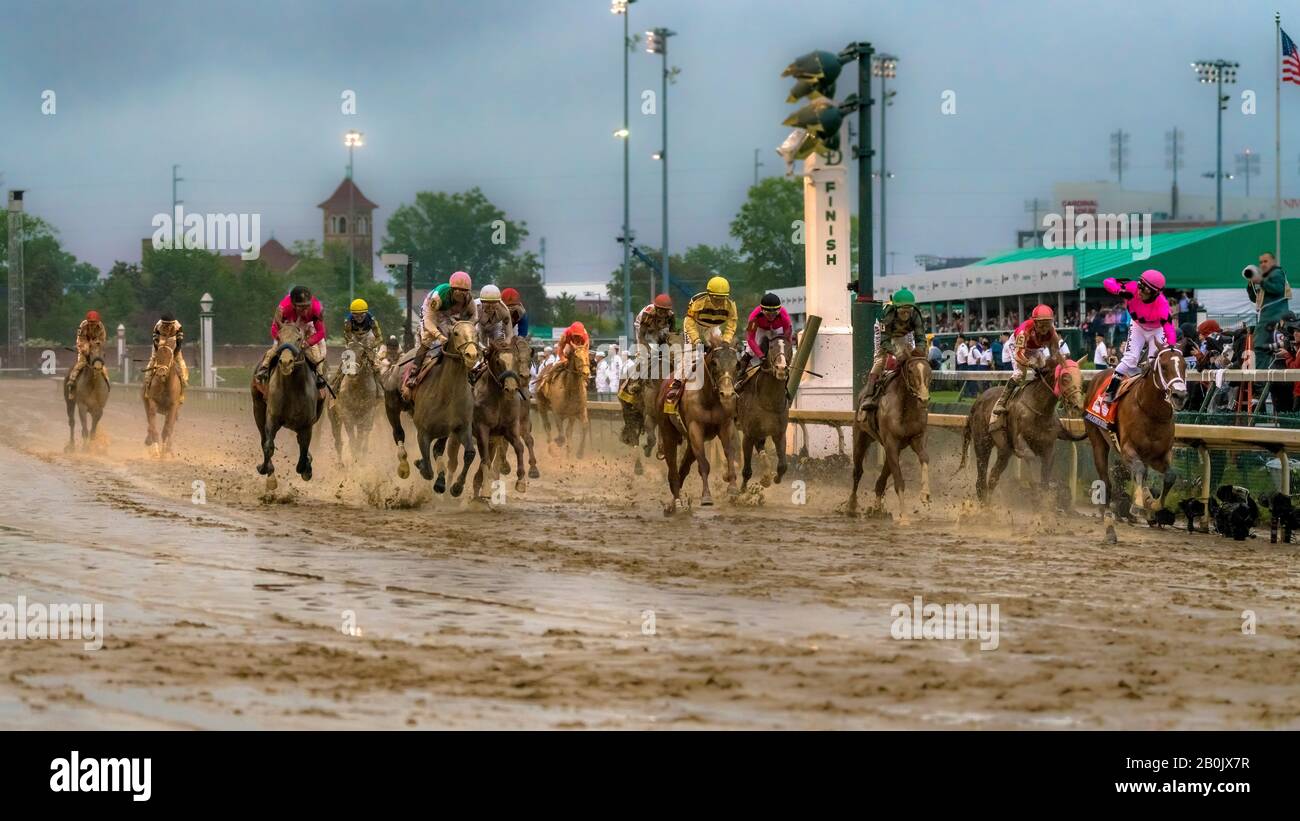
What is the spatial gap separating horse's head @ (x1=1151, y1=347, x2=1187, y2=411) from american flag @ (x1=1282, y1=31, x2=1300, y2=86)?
15860 mm

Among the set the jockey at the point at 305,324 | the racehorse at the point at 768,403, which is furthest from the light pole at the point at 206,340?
the racehorse at the point at 768,403

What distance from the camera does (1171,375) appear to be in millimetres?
14320

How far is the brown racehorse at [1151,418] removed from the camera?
47.2 feet

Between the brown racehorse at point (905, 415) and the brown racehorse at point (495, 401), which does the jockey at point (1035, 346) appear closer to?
the brown racehorse at point (905, 415)

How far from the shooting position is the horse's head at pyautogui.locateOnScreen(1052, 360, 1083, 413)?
15.5m

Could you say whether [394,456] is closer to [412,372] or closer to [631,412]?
[631,412]

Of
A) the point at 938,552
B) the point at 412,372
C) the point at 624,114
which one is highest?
the point at 624,114

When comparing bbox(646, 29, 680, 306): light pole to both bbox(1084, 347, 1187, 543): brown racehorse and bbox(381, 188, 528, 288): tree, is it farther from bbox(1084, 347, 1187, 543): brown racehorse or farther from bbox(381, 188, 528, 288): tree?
bbox(381, 188, 528, 288): tree

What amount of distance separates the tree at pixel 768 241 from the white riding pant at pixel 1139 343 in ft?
250

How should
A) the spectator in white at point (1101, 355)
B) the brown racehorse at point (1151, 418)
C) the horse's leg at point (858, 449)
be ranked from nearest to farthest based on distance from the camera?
1. the brown racehorse at point (1151, 418)
2. the horse's leg at point (858, 449)
3. the spectator in white at point (1101, 355)

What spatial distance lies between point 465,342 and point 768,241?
76.9 m
